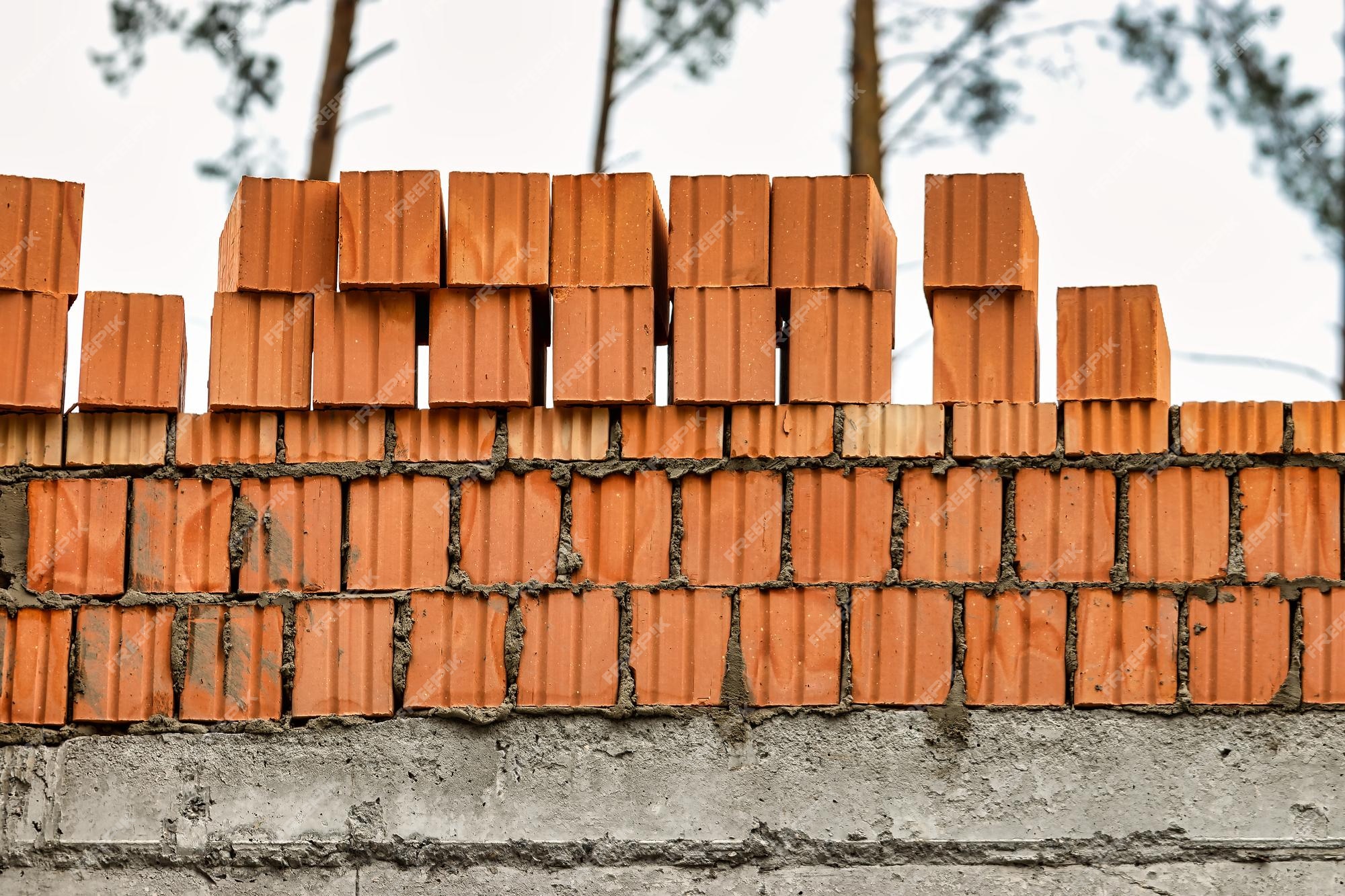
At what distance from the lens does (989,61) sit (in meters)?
10.8

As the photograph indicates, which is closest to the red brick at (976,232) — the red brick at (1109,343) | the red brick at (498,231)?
the red brick at (1109,343)

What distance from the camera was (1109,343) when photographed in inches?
148

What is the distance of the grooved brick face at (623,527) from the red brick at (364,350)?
1.77 feet

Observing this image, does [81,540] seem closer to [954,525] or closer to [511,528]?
[511,528]

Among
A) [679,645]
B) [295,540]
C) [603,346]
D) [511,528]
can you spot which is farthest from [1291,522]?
[295,540]

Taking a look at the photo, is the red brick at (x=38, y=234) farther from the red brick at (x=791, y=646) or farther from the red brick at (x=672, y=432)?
the red brick at (x=791, y=646)

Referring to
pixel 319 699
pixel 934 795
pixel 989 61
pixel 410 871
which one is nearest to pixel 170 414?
pixel 319 699

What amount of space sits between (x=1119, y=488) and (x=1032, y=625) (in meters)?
0.41

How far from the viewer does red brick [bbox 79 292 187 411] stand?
154 inches

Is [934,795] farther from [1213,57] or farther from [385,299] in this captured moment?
[1213,57]

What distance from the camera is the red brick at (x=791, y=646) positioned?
12.1 ft

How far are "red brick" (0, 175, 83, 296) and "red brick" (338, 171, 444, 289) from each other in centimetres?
74

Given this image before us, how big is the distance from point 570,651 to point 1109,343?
1557 mm

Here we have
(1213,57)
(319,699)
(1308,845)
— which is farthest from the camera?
(1213,57)
